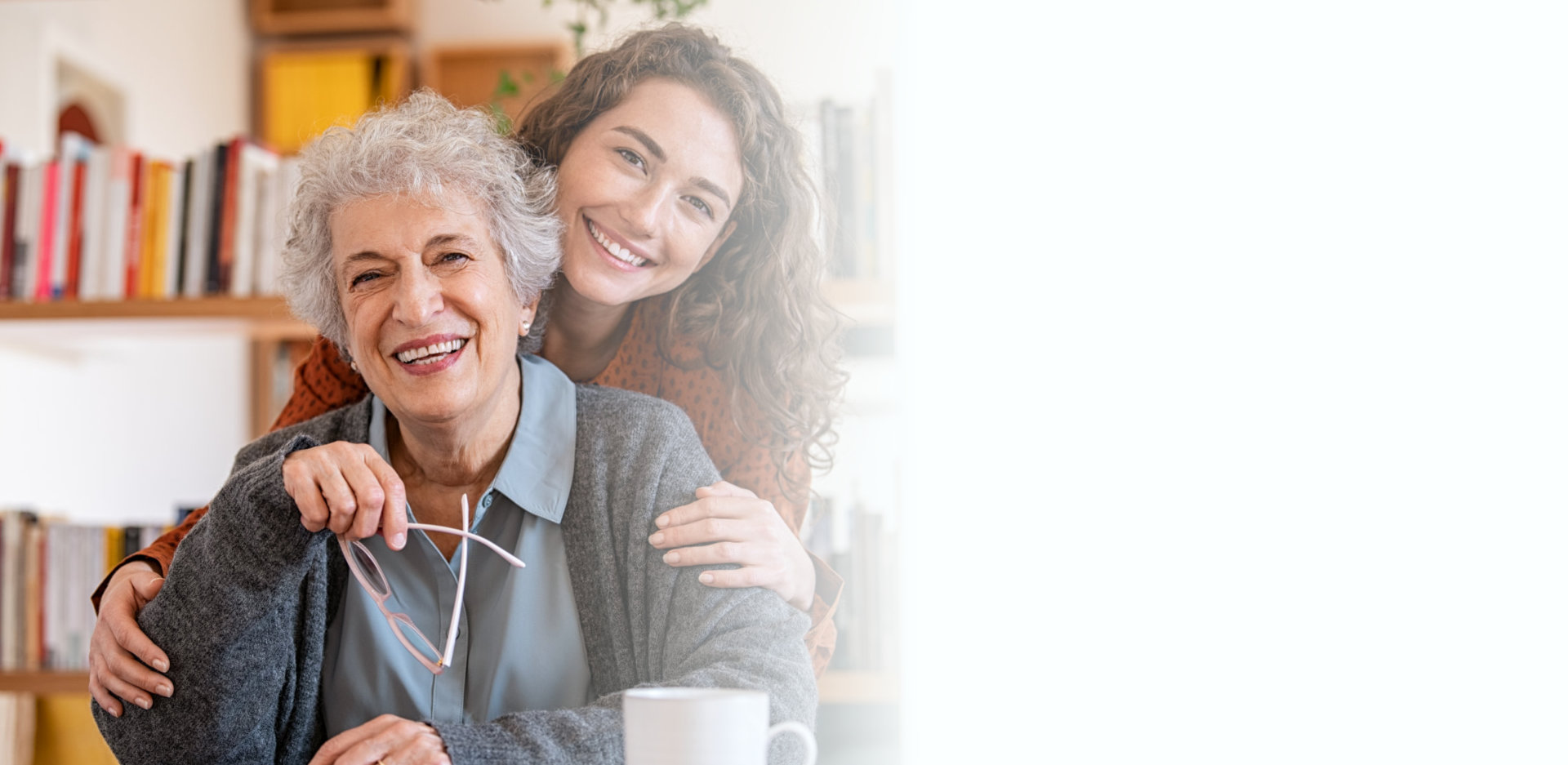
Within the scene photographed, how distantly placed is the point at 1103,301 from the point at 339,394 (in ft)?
2.73

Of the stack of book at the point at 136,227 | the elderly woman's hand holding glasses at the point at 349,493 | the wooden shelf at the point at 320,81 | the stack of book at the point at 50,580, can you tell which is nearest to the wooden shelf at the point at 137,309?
the stack of book at the point at 136,227

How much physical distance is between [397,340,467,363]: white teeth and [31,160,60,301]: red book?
4.77ft

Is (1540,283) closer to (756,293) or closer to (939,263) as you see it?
(939,263)

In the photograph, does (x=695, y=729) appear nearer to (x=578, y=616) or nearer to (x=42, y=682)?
(x=578, y=616)

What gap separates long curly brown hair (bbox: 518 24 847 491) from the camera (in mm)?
1169

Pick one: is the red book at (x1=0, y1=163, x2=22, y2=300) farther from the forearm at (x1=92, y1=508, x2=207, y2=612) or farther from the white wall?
the forearm at (x1=92, y1=508, x2=207, y2=612)

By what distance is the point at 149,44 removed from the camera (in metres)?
3.03

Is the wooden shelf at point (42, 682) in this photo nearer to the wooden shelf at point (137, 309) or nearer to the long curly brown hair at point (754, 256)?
the wooden shelf at point (137, 309)

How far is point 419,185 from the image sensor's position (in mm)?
998

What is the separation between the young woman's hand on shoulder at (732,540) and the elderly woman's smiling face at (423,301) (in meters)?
0.21

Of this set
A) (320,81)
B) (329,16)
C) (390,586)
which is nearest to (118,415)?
(320,81)

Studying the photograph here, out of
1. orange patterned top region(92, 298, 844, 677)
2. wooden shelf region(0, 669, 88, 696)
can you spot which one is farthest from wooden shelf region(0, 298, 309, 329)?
orange patterned top region(92, 298, 844, 677)

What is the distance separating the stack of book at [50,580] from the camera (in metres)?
2.05

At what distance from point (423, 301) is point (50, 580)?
157cm
